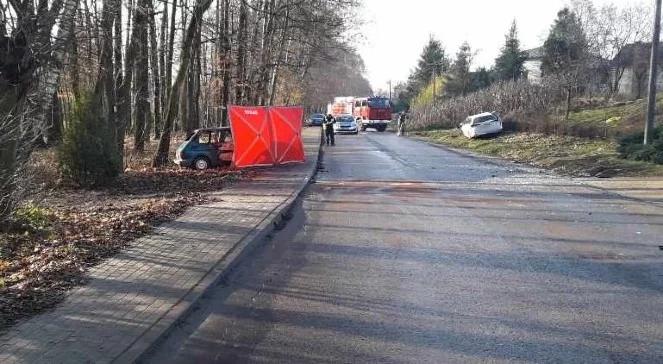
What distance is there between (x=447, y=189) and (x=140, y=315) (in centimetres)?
1208

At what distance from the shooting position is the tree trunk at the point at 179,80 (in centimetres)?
2114

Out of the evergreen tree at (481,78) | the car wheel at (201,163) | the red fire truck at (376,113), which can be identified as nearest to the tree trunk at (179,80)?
the car wheel at (201,163)

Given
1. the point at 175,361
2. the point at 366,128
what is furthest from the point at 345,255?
the point at 366,128

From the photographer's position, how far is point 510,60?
70.4 meters

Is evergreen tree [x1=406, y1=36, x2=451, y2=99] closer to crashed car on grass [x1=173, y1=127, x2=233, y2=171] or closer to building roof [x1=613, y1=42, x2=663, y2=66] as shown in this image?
building roof [x1=613, y1=42, x2=663, y2=66]

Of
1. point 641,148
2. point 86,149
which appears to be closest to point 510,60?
point 641,148

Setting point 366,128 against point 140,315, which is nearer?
point 140,315

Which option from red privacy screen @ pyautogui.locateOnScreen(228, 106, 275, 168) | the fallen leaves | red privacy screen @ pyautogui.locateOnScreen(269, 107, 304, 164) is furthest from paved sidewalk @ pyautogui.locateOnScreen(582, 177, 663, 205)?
red privacy screen @ pyautogui.locateOnScreen(228, 106, 275, 168)

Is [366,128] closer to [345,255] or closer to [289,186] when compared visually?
[289,186]

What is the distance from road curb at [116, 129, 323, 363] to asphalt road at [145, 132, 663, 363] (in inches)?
4.2

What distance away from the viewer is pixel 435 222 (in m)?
11.7

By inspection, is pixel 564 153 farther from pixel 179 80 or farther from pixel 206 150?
pixel 179 80

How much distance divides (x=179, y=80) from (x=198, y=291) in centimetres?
1631

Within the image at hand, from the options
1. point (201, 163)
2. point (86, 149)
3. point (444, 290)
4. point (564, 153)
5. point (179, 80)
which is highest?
point (179, 80)
